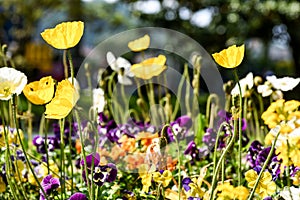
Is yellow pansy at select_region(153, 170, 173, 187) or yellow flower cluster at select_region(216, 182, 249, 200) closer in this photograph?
yellow flower cluster at select_region(216, 182, 249, 200)

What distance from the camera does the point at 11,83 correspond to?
0.83m

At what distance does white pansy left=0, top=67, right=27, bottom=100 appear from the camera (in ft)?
2.71

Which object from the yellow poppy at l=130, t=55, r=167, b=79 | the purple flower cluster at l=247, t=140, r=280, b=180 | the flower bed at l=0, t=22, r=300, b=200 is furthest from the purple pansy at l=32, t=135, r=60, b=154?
the purple flower cluster at l=247, t=140, r=280, b=180

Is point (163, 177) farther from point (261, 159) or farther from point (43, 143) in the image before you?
point (43, 143)

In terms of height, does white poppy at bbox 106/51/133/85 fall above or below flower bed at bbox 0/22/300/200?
above

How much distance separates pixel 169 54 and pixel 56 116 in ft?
24.7

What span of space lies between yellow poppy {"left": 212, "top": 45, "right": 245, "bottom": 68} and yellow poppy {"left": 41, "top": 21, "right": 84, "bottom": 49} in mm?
210

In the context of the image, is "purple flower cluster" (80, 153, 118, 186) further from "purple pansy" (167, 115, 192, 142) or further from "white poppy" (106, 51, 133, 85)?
"white poppy" (106, 51, 133, 85)

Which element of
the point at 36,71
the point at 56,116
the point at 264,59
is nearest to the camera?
the point at 56,116

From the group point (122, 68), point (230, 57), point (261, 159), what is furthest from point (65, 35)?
point (122, 68)

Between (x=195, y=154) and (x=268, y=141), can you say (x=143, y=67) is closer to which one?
(x=195, y=154)

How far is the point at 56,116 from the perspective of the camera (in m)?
0.79

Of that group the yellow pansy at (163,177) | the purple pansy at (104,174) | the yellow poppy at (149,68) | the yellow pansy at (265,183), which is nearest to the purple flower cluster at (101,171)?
the purple pansy at (104,174)

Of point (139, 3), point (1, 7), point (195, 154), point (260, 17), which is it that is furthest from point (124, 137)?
point (1, 7)
